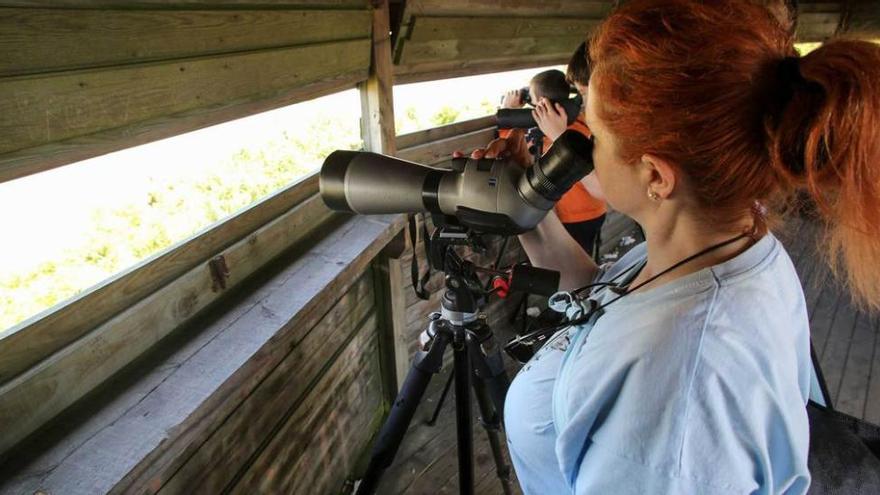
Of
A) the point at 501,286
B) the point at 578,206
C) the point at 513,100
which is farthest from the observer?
the point at 578,206

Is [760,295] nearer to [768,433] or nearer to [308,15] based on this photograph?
[768,433]

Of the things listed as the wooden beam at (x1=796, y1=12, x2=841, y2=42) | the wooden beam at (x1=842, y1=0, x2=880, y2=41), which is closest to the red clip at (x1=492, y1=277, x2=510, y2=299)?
the wooden beam at (x1=796, y1=12, x2=841, y2=42)

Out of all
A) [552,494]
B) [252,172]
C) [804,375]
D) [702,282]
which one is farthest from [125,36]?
[804,375]

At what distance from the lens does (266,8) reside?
1087 millimetres


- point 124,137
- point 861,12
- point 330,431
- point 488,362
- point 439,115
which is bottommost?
point 330,431

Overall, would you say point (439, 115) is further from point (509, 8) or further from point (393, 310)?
point (393, 310)

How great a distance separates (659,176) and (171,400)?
88 cm

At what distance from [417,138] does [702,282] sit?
1640 mm

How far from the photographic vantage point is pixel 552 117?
4.89ft

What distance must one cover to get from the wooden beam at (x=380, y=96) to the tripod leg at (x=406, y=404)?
80 centimetres

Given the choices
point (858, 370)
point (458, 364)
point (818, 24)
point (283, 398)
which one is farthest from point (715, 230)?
point (818, 24)

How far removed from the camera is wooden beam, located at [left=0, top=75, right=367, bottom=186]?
683mm

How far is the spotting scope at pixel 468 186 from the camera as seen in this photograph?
0.84 metres

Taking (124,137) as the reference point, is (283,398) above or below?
below
